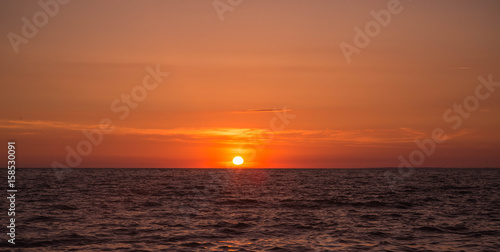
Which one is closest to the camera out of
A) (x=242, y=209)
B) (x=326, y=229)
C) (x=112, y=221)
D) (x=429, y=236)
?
(x=429, y=236)

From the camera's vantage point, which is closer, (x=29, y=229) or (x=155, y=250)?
(x=155, y=250)

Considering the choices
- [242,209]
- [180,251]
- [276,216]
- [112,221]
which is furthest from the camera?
[242,209]

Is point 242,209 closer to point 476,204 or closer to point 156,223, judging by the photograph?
point 156,223

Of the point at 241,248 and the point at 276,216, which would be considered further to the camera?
the point at 276,216

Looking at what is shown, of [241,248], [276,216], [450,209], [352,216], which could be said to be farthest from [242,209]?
[450,209]

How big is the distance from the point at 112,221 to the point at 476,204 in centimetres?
3799

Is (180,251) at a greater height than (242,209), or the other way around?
(242,209)

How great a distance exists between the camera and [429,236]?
1112 inches

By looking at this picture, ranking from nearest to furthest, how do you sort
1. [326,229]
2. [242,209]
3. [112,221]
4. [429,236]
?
[429,236], [326,229], [112,221], [242,209]

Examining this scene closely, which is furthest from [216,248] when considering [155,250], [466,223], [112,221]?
[466,223]

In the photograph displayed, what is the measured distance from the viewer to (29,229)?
2955 cm

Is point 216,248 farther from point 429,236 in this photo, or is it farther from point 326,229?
point 429,236

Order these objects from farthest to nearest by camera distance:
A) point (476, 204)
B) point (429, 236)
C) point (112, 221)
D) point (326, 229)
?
1. point (476, 204)
2. point (112, 221)
3. point (326, 229)
4. point (429, 236)

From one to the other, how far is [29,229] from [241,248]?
15435 mm
